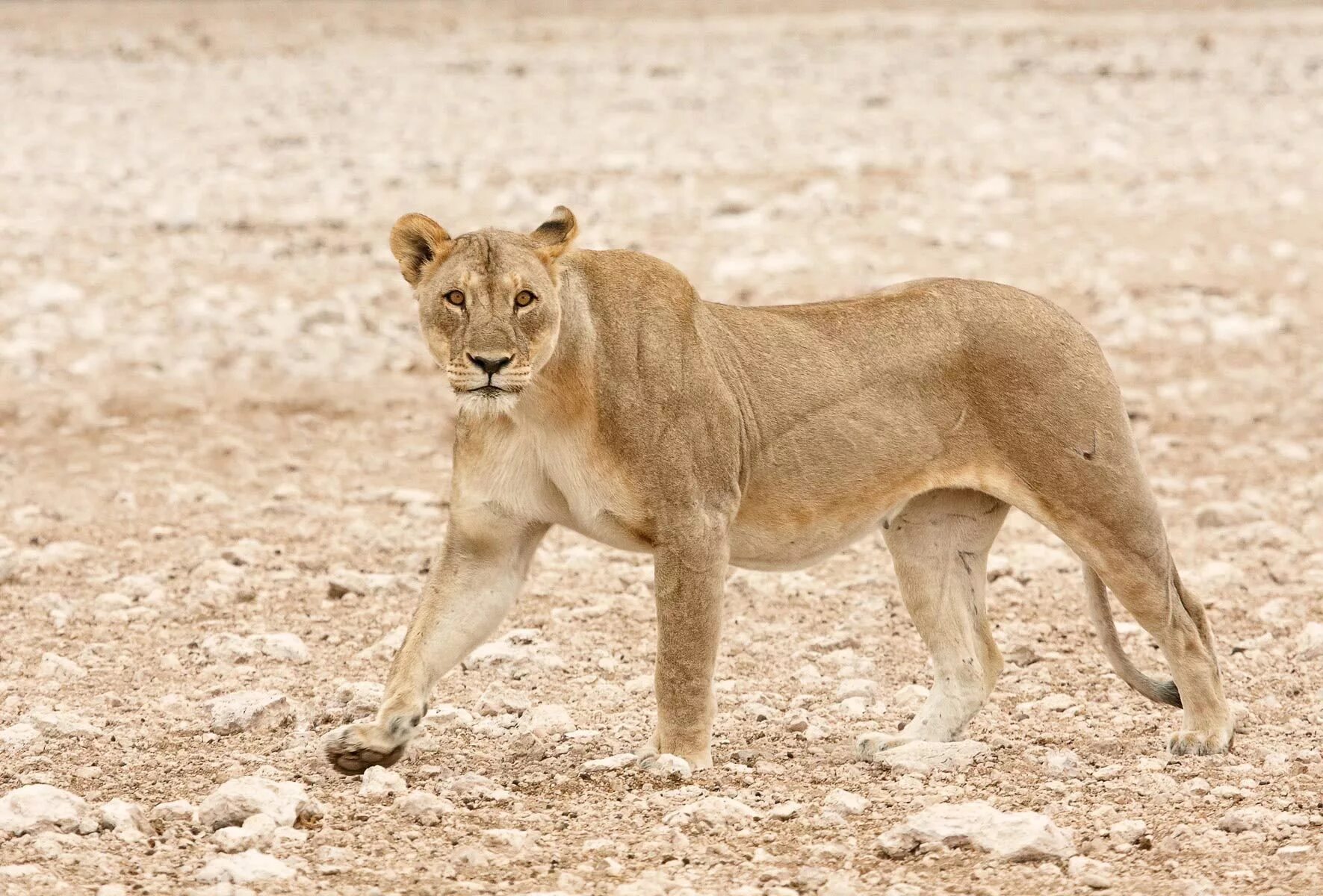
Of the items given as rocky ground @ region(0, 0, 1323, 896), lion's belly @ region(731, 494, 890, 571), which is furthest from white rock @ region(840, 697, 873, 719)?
lion's belly @ region(731, 494, 890, 571)

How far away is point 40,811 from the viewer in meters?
5.74

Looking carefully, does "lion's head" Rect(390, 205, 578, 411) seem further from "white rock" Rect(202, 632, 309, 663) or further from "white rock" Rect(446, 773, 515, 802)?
"white rock" Rect(202, 632, 309, 663)

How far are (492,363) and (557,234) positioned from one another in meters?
0.71

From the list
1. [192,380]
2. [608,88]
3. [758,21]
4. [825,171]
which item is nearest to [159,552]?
[192,380]

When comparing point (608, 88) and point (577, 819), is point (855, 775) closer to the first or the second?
point (577, 819)

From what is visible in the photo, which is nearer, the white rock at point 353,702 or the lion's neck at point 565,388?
the lion's neck at point 565,388

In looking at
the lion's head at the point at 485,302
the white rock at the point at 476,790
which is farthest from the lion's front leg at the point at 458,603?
the lion's head at the point at 485,302

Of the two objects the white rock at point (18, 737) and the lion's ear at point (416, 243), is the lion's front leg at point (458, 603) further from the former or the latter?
the white rock at point (18, 737)

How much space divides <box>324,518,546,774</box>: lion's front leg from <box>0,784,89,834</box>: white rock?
3.23 feet

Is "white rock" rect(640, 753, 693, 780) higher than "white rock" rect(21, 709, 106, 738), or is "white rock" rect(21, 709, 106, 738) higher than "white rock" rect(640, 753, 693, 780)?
"white rock" rect(640, 753, 693, 780)

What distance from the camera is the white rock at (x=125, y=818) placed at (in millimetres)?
5727

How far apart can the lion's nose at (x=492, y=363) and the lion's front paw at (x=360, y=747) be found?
44.7 inches

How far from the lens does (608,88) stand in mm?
23969

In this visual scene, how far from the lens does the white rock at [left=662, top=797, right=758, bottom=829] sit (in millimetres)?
5875
